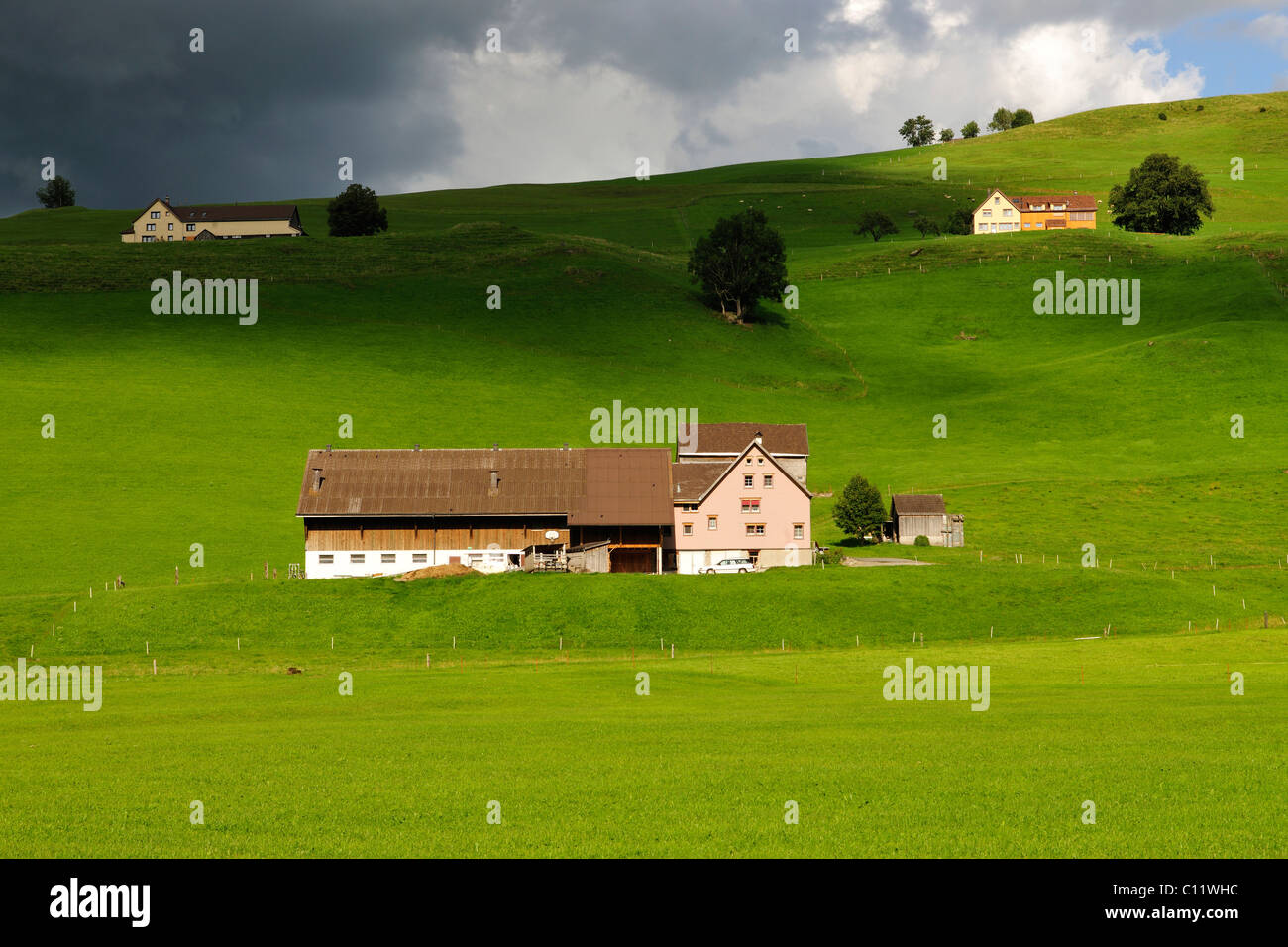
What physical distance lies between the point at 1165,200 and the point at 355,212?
13665 centimetres

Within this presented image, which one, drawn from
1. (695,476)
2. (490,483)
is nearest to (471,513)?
(490,483)

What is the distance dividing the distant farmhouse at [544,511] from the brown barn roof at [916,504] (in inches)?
332

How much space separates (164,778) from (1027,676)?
111ft

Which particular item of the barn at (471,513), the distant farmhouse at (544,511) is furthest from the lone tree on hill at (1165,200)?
the barn at (471,513)

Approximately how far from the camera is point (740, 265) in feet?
477

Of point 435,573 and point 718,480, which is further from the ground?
point 718,480

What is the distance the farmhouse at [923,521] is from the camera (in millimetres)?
84500

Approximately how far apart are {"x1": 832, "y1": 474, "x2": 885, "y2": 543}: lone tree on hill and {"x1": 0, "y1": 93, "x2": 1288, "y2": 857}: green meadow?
10.1ft

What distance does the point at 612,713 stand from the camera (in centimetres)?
3800

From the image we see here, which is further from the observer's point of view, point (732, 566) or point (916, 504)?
point (916, 504)

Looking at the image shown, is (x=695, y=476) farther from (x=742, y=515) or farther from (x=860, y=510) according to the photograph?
(x=860, y=510)
